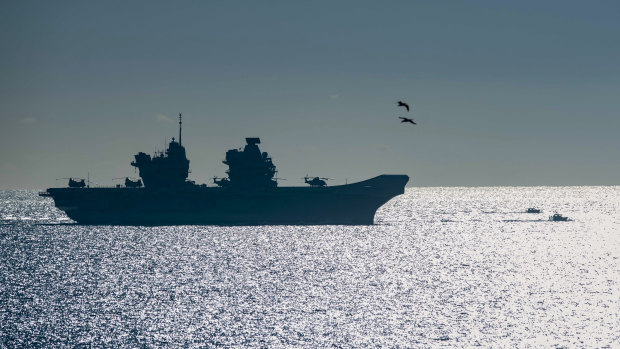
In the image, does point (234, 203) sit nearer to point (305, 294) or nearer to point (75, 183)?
point (75, 183)

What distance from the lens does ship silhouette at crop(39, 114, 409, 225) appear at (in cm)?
12825

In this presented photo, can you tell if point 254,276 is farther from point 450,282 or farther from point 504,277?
point 504,277

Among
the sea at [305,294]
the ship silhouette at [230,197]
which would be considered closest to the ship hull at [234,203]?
the ship silhouette at [230,197]

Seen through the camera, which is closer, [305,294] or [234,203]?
[305,294]

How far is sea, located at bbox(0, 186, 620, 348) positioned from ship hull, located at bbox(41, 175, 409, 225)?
535 centimetres

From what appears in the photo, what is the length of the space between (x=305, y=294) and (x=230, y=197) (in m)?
62.9

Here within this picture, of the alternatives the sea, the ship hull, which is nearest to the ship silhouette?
the ship hull

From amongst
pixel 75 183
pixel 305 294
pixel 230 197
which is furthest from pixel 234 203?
pixel 305 294

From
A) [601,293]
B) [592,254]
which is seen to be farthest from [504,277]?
[592,254]

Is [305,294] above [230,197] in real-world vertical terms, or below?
below

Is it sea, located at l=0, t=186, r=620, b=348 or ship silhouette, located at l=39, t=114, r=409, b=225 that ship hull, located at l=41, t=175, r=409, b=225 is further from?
sea, located at l=0, t=186, r=620, b=348

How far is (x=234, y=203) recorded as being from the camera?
13200 cm

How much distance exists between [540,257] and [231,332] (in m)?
63.8

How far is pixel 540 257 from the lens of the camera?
107m
